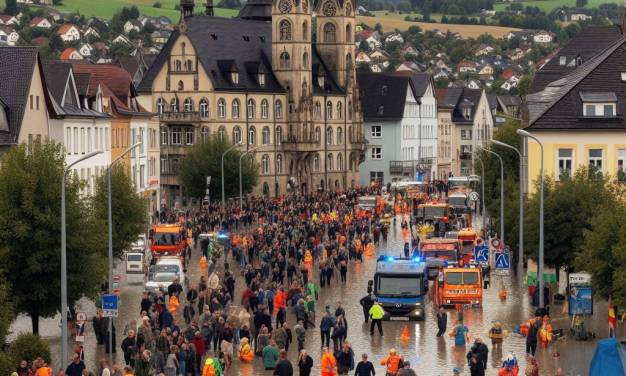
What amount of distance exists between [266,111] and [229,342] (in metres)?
94.5

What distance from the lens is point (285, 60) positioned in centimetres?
14550

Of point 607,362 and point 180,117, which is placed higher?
point 180,117

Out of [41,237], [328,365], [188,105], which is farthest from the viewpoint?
[188,105]

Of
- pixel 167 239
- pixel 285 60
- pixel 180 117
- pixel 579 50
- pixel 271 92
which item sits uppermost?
pixel 285 60

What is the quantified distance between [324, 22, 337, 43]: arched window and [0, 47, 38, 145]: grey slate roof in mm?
79005

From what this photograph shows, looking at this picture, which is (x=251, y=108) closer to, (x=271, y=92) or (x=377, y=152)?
(x=271, y=92)

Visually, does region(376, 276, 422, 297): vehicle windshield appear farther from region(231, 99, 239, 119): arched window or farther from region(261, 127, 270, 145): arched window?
region(261, 127, 270, 145): arched window

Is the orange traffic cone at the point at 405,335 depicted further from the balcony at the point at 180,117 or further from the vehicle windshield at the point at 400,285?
the balcony at the point at 180,117

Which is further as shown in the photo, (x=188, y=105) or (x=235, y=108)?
(x=235, y=108)

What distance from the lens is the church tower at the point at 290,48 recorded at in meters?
145

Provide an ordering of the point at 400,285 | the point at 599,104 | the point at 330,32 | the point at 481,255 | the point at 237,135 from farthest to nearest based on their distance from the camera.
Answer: the point at 330,32 < the point at 237,135 < the point at 599,104 < the point at 481,255 < the point at 400,285

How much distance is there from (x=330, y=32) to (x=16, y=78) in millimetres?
80259

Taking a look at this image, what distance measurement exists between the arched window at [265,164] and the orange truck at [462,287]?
80.1 m

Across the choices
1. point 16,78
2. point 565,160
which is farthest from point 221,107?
point 565,160
